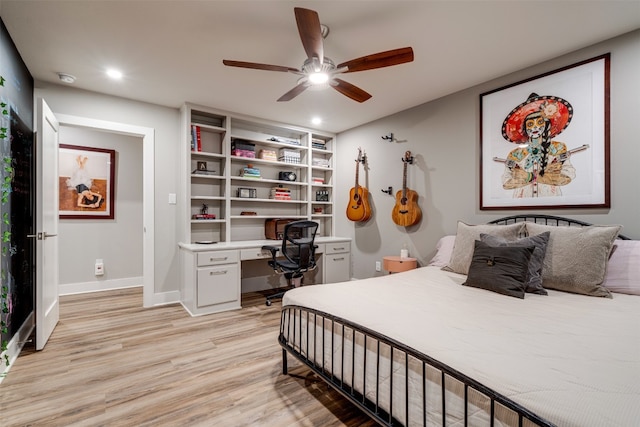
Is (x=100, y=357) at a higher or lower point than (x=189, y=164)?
lower

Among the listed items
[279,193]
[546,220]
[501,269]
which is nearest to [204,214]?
[279,193]

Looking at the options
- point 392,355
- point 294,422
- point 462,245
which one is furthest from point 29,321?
point 462,245

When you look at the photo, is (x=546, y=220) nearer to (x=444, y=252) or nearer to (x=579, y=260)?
(x=579, y=260)

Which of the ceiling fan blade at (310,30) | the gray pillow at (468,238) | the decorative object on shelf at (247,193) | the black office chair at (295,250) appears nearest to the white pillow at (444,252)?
the gray pillow at (468,238)

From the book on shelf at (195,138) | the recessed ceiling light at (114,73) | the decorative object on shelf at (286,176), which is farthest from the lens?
the decorative object on shelf at (286,176)

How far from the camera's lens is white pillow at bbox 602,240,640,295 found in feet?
6.15

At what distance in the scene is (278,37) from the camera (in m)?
2.24

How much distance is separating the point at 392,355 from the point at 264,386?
43.8 inches

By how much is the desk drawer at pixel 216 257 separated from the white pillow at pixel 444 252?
218 cm

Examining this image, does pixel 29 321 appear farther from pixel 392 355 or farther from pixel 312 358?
pixel 392 355

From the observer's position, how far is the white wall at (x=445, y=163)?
7.09 ft

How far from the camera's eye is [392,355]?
1263mm

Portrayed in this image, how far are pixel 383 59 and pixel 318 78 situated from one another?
0.51 m

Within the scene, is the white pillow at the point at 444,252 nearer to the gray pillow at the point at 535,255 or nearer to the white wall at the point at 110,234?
the gray pillow at the point at 535,255
